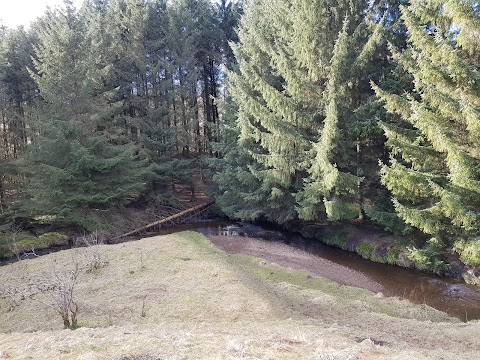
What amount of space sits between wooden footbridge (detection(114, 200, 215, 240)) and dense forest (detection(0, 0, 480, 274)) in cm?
163

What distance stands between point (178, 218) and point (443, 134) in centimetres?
1651

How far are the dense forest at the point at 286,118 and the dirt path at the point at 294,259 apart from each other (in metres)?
1.88

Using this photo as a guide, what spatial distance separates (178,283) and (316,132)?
424 inches

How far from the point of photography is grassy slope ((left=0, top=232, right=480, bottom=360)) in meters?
5.08

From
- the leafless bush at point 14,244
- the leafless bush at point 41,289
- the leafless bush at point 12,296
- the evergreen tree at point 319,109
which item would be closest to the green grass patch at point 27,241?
the leafless bush at point 14,244

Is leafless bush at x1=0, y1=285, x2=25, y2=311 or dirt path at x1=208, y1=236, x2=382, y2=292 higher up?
leafless bush at x1=0, y1=285, x2=25, y2=311

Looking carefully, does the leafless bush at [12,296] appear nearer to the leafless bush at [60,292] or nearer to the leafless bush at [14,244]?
the leafless bush at [60,292]

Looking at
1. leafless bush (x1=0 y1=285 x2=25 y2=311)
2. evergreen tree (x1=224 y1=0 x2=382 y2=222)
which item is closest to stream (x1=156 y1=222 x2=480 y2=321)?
evergreen tree (x1=224 y1=0 x2=382 y2=222)

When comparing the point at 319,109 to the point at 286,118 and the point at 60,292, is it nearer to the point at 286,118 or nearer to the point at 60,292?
the point at 286,118

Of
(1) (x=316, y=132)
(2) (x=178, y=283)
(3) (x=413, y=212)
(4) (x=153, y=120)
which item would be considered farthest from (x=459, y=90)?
(4) (x=153, y=120)

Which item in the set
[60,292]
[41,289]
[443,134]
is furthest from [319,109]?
[60,292]

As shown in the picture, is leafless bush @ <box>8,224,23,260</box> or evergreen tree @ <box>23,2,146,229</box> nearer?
leafless bush @ <box>8,224,23,260</box>

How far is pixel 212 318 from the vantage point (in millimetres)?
7715

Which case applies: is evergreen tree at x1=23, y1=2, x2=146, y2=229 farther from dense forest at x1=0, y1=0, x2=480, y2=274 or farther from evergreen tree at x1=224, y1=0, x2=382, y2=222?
evergreen tree at x1=224, y1=0, x2=382, y2=222
